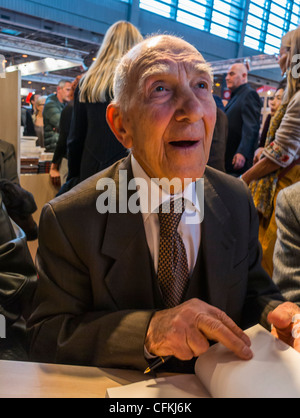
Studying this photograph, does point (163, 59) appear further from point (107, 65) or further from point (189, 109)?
point (107, 65)

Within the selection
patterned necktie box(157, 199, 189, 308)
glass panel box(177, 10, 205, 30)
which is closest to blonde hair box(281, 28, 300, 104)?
patterned necktie box(157, 199, 189, 308)

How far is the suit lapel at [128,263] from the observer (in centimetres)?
103

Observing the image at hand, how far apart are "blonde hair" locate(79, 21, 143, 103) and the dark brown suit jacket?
4.21ft

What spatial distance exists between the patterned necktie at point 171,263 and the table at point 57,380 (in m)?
0.24

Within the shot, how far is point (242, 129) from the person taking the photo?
356 cm

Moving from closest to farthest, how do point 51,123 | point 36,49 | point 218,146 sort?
point 218,146, point 51,123, point 36,49

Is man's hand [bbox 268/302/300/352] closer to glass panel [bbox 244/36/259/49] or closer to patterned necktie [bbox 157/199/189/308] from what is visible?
patterned necktie [bbox 157/199/189/308]

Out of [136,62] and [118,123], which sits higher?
[136,62]

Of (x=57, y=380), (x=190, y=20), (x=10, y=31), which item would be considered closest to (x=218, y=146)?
(x=57, y=380)

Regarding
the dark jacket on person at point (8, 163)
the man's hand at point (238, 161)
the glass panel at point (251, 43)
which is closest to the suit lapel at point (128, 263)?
the dark jacket on person at point (8, 163)

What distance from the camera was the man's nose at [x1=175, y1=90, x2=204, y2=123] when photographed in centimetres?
96

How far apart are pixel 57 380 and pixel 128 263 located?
0.34 metres

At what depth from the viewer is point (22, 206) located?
196 centimetres

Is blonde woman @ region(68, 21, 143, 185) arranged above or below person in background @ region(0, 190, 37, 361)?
above
